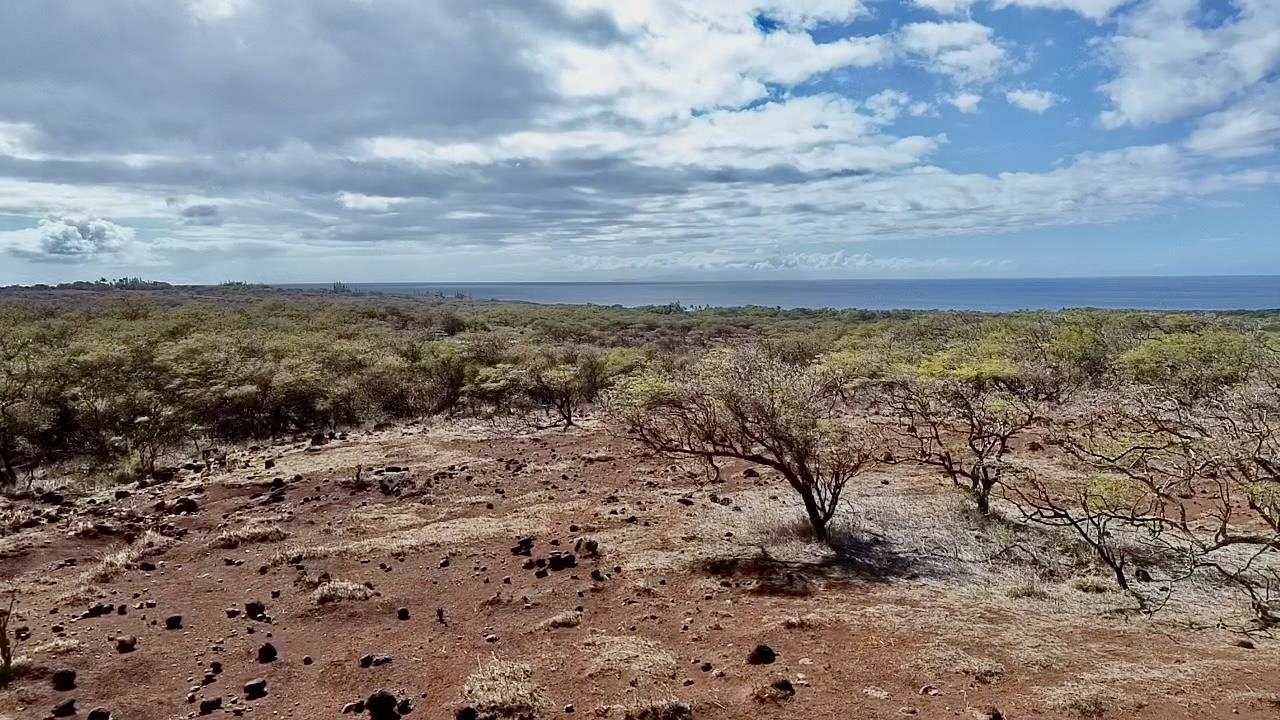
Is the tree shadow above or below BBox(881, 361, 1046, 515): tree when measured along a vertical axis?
below

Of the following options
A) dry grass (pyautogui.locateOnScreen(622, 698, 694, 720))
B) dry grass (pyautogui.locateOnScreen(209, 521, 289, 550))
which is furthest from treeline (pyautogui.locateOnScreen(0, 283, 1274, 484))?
dry grass (pyautogui.locateOnScreen(622, 698, 694, 720))

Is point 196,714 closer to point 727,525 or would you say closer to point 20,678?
point 20,678

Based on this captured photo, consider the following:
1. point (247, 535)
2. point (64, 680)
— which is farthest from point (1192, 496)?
point (247, 535)

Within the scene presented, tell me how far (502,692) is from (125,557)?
6.80 m

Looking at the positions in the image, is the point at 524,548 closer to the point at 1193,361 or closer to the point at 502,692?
the point at 502,692

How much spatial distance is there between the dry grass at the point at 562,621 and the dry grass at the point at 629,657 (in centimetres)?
51

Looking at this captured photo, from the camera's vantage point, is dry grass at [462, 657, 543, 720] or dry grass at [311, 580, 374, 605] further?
dry grass at [311, 580, 374, 605]

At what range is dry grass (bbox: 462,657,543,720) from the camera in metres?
6.11

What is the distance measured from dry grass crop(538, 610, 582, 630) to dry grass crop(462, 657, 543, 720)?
1.06 m

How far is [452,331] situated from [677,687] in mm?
48624

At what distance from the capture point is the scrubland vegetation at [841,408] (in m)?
9.20

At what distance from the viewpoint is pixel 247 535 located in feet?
36.1

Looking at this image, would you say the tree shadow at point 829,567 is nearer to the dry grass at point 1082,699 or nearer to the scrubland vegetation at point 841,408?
the scrubland vegetation at point 841,408

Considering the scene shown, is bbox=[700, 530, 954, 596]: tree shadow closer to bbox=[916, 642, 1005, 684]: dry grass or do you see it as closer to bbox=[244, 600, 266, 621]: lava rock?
bbox=[916, 642, 1005, 684]: dry grass
